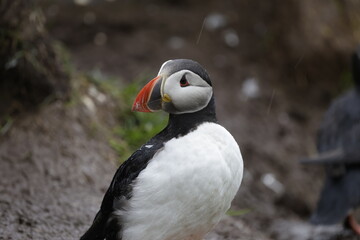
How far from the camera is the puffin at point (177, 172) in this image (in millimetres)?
2965

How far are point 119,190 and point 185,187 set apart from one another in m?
0.42

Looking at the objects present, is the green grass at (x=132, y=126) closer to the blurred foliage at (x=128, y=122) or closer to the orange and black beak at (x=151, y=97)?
the blurred foliage at (x=128, y=122)

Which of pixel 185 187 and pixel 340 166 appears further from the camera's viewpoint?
pixel 340 166

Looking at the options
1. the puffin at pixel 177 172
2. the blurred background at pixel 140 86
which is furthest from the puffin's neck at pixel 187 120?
the blurred background at pixel 140 86

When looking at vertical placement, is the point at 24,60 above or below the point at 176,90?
below

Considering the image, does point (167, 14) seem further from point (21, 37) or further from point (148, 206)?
point (148, 206)

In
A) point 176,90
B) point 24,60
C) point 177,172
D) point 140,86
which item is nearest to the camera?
point 177,172

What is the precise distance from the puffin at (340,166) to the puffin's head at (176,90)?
2.82 m

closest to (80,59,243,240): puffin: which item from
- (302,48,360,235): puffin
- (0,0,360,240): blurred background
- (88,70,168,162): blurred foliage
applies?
(0,0,360,240): blurred background

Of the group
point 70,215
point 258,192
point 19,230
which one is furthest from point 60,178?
point 258,192

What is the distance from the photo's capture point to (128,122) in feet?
19.3

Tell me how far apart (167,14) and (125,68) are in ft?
3.79

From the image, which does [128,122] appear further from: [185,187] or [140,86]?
[185,187]

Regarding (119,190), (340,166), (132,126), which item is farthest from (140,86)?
(119,190)
